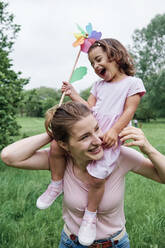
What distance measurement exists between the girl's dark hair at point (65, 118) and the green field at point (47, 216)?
1.74 meters

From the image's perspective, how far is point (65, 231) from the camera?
166 cm

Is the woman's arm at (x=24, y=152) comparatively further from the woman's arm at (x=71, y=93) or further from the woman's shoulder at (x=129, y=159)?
the woman's shoulder at (x=129, y=159)

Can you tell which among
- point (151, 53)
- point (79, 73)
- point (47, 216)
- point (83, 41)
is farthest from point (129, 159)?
point (151, 53)

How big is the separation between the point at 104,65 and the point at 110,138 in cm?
57

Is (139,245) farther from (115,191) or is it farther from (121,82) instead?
(121,82)

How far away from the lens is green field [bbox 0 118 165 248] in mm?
2672

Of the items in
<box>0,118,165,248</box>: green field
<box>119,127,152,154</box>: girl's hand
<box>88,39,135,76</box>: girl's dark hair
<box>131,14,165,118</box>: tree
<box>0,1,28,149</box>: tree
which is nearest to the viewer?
<box>119,127,152,154</box>: girl's hand

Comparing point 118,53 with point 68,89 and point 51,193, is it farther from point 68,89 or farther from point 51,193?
point 51,193

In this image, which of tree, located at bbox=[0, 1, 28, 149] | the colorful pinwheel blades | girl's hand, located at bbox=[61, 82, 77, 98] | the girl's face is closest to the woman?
girl's hand, located at bbox=[61, 82, 77, 98]

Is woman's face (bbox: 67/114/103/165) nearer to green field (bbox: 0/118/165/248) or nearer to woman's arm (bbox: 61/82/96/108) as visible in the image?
woman's arm (bbox: 61/82/96/108)

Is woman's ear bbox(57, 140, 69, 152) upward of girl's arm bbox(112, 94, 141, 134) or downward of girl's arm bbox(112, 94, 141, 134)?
downward

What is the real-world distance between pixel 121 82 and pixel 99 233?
104cm

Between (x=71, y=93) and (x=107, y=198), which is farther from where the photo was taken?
(x=71, y=93)

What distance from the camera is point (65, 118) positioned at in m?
1.41
